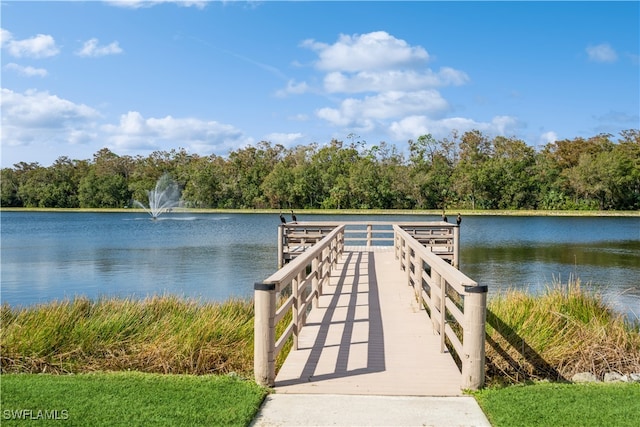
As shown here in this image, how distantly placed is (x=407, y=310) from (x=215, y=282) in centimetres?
968

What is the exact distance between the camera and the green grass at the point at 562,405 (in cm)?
424

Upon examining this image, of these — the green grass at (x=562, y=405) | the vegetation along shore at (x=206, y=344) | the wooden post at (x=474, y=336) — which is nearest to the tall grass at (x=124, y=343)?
the vegetation along shore at (x=206, y=344)

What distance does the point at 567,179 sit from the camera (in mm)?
70125

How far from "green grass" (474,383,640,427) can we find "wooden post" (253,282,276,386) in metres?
1.81

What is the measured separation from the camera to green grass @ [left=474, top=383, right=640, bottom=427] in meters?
4.24

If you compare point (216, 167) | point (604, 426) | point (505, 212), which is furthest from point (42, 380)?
point (216, 167)

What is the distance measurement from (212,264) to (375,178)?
5283 cm

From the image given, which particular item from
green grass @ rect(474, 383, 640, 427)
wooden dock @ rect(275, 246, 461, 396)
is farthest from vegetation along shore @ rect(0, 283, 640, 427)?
wooden dock @ rect(275, 246, 461, 396)

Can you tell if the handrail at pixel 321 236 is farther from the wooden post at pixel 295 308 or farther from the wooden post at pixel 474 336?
the wooden post at pixel 474 336

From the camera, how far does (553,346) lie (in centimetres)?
716

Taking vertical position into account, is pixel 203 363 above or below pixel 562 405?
below

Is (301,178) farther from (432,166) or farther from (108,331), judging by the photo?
(108,331)

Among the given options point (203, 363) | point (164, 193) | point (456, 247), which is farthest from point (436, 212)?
point (203, 363)

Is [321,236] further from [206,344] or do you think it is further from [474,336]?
[474,336]
